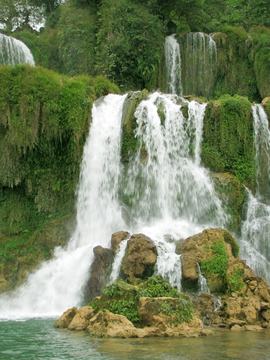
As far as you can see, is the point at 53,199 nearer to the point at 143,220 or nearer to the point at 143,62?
the point at 143,220

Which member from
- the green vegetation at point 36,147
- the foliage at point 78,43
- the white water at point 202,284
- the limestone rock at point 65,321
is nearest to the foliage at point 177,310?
the limestone rock at point 65,321

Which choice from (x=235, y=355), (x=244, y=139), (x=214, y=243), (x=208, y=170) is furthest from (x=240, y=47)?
(x=235, y=355)

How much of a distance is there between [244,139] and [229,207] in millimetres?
3277

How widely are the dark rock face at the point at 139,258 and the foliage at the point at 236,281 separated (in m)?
1.96

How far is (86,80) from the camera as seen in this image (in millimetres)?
16031

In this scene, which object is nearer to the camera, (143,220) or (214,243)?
(214,243)

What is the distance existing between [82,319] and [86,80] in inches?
450

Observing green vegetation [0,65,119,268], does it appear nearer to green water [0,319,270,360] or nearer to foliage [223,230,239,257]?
foliage [223,230,239,257]

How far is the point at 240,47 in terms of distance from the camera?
→ 2272 cm

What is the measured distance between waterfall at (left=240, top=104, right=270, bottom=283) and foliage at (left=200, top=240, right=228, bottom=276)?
242 cm

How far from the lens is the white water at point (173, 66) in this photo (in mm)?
21891

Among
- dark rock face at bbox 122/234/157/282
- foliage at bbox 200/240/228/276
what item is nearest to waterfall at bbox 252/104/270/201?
foliage at bbox 200/240/228/276

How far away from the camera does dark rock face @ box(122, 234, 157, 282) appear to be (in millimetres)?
9328

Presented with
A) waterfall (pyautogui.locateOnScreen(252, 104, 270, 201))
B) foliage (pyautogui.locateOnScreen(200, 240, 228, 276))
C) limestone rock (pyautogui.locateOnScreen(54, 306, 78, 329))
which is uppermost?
waterfall (pyautogui.locateOnScreen(252, 104, 270, 201))
